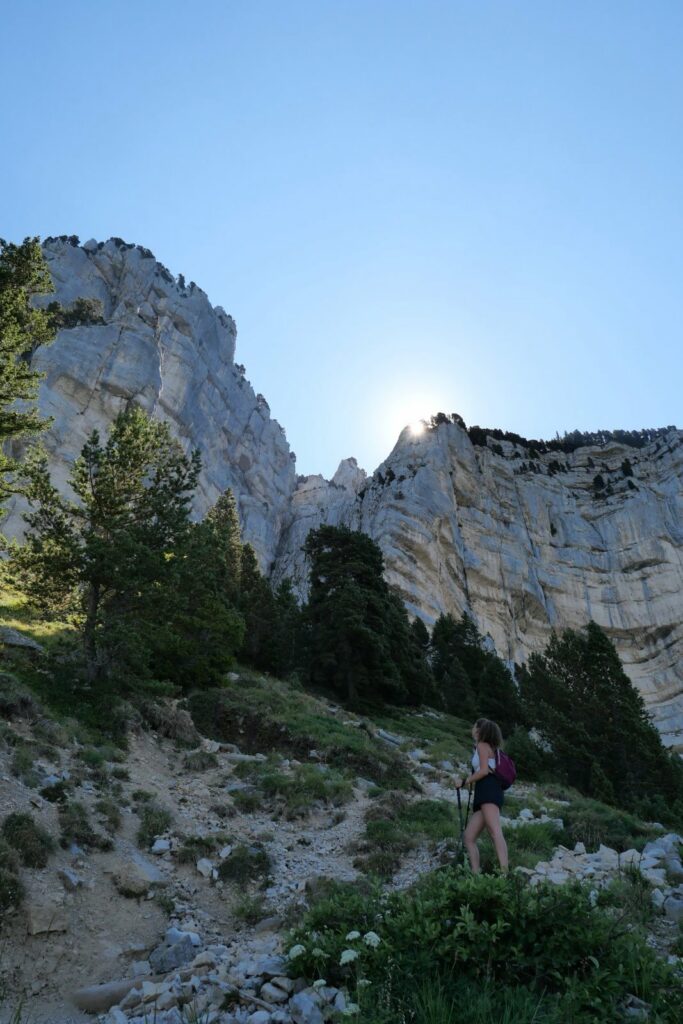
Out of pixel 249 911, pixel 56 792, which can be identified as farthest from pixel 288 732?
pixel 249 911

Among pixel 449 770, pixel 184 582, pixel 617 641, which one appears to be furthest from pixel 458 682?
pixel 617 641

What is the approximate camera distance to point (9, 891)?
298 inches

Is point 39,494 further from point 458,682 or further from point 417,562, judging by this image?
point 417,562

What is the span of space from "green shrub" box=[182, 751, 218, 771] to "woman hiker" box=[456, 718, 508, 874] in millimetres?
10427

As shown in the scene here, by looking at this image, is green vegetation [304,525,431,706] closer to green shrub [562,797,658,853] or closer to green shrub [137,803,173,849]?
green shrub [562,797,658,853]

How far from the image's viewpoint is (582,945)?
4.64 m

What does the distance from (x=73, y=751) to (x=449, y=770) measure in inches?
479

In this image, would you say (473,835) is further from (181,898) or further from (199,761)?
(199,761)

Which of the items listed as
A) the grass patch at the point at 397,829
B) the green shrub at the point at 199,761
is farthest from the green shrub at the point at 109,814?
the grass patch at the point at 397,829

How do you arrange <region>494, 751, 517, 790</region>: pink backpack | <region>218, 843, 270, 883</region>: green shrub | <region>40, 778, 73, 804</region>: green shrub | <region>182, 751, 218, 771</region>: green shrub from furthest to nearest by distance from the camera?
<region>182, 751, 218, 771</region>: green shrub < <region>40, 778, 73, 804</region>: green shrub < <region>218, 843, 270, 883</region>: green shrub < <region>494, 751, 517, 790</region>: pink backpack

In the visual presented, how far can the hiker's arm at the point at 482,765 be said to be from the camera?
24.7 feet

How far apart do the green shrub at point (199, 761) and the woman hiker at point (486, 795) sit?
10.4m

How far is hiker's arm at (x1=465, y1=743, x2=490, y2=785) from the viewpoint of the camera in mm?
7539

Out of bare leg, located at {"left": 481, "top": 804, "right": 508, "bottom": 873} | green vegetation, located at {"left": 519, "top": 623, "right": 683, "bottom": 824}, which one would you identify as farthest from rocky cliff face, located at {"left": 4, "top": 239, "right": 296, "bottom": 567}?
bare leg, located at {"left": 481, "top": 804, "right": 508, "bottom": 873}
